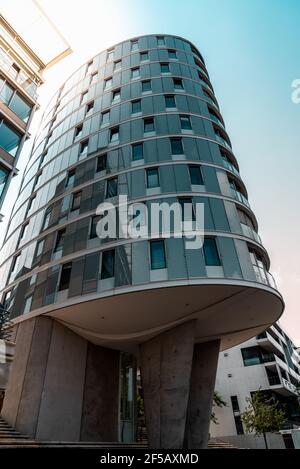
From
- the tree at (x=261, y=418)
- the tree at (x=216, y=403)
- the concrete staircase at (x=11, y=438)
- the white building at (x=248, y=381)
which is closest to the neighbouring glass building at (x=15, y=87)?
the concrete staircase at (x=11, y=438)

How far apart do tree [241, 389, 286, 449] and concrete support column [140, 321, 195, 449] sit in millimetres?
19446

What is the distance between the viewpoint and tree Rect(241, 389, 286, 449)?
2886 cm

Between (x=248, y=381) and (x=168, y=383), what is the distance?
84.7ft

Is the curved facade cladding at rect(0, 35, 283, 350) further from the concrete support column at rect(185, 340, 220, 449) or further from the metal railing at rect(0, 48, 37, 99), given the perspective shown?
the metal railing at rect(0, 48, 37, 99)

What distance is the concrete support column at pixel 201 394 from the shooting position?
16.4 metres

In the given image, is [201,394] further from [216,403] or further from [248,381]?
[248,381]

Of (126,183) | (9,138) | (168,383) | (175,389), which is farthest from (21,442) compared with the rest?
(126,183)

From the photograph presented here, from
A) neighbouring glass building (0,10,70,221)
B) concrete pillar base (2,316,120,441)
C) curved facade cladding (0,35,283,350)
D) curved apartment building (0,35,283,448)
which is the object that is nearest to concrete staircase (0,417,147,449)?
concrete pillar base (2,316,120,441)

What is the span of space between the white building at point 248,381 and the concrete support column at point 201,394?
2038cm

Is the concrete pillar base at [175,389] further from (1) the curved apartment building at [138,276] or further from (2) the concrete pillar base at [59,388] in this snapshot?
(2) the concrete pillar base at [59,388]

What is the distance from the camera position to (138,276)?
47.7 feet

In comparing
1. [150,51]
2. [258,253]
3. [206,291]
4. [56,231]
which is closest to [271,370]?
[258,253]
